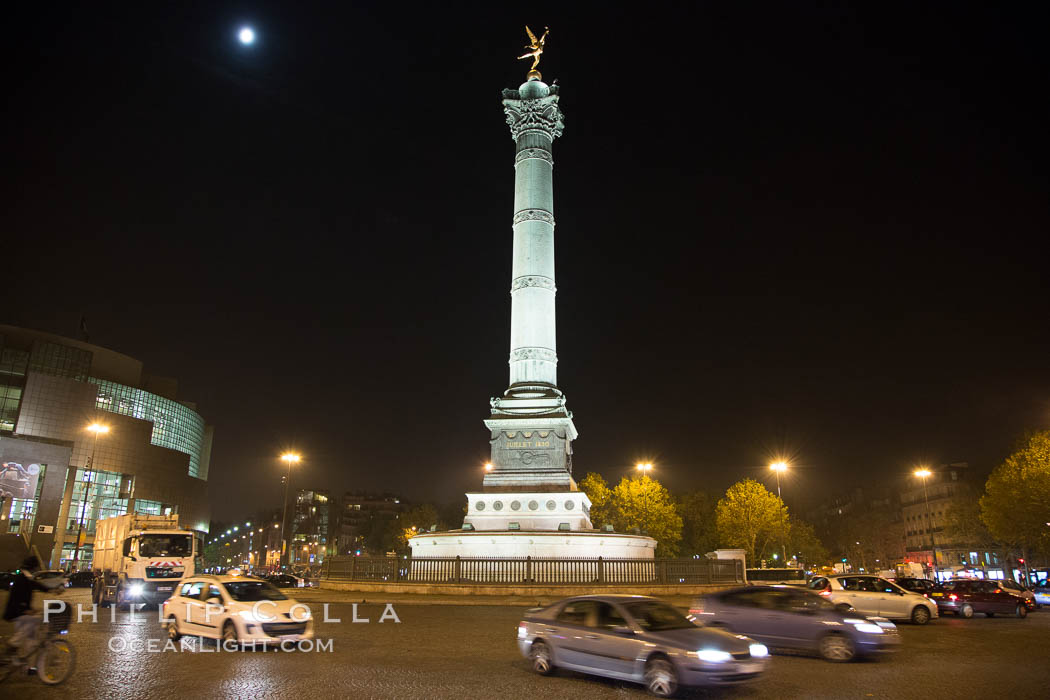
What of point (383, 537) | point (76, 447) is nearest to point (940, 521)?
point (383, 537)

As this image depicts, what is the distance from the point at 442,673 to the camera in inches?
Result: 416

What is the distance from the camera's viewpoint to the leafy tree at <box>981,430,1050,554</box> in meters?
40.0

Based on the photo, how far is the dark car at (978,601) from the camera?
22562mm

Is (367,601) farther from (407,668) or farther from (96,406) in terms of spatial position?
(96,406)

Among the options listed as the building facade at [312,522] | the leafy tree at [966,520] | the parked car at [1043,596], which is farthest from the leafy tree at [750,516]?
the building facade at [312,522]

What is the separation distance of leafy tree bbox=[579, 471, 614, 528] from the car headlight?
4638 cm

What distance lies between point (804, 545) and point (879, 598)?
56359mm

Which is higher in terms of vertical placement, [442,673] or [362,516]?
[362,516]

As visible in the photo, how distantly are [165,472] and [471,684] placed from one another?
94550 millimetres

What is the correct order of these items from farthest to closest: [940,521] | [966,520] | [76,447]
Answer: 1. [940,521]
2. [76,447]
3. [966,520]

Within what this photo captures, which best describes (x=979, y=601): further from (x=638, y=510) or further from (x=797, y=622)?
(x=638, y=510)

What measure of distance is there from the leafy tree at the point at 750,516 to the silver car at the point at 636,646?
42270 mm

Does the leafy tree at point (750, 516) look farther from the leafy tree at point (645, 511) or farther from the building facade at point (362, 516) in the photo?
the building facade at point (362, 516)

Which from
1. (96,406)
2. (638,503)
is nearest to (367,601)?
(638,503)
